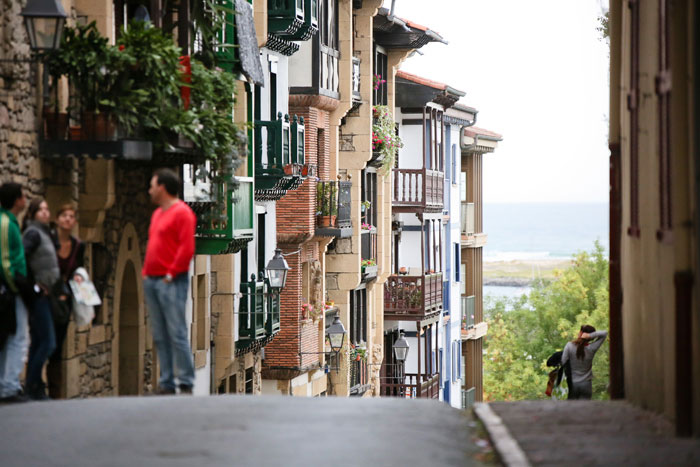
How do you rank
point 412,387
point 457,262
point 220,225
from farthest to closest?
point 457,262, point 412,387, point 220,225

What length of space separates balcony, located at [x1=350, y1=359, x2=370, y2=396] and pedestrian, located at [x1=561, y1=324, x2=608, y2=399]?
1902 cm

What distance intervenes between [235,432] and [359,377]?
28.9 metres

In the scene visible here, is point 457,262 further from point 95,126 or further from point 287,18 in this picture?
point 95,126

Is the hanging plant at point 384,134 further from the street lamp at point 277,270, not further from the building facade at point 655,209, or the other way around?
the building facade at point 655,209

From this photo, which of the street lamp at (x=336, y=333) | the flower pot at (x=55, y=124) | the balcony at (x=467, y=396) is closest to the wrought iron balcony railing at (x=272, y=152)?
the street lamp at (x=336, y=333)

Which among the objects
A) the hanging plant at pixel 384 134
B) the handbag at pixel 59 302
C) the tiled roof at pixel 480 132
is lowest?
the handbag at pixel 59 302

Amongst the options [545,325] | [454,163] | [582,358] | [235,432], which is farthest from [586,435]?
[545,325]

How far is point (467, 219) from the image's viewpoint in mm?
57625

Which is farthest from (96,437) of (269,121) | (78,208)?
(269,121)

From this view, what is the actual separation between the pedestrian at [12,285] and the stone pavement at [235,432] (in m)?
0.30

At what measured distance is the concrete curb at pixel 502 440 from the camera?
9534 millimetres

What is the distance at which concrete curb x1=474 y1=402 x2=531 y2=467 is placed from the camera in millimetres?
9534

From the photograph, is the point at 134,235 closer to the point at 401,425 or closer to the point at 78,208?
the point at 78,208

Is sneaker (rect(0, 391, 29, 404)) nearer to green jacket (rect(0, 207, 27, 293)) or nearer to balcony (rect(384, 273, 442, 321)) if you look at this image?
green jacket (rect(0, 207, 27, 293))
